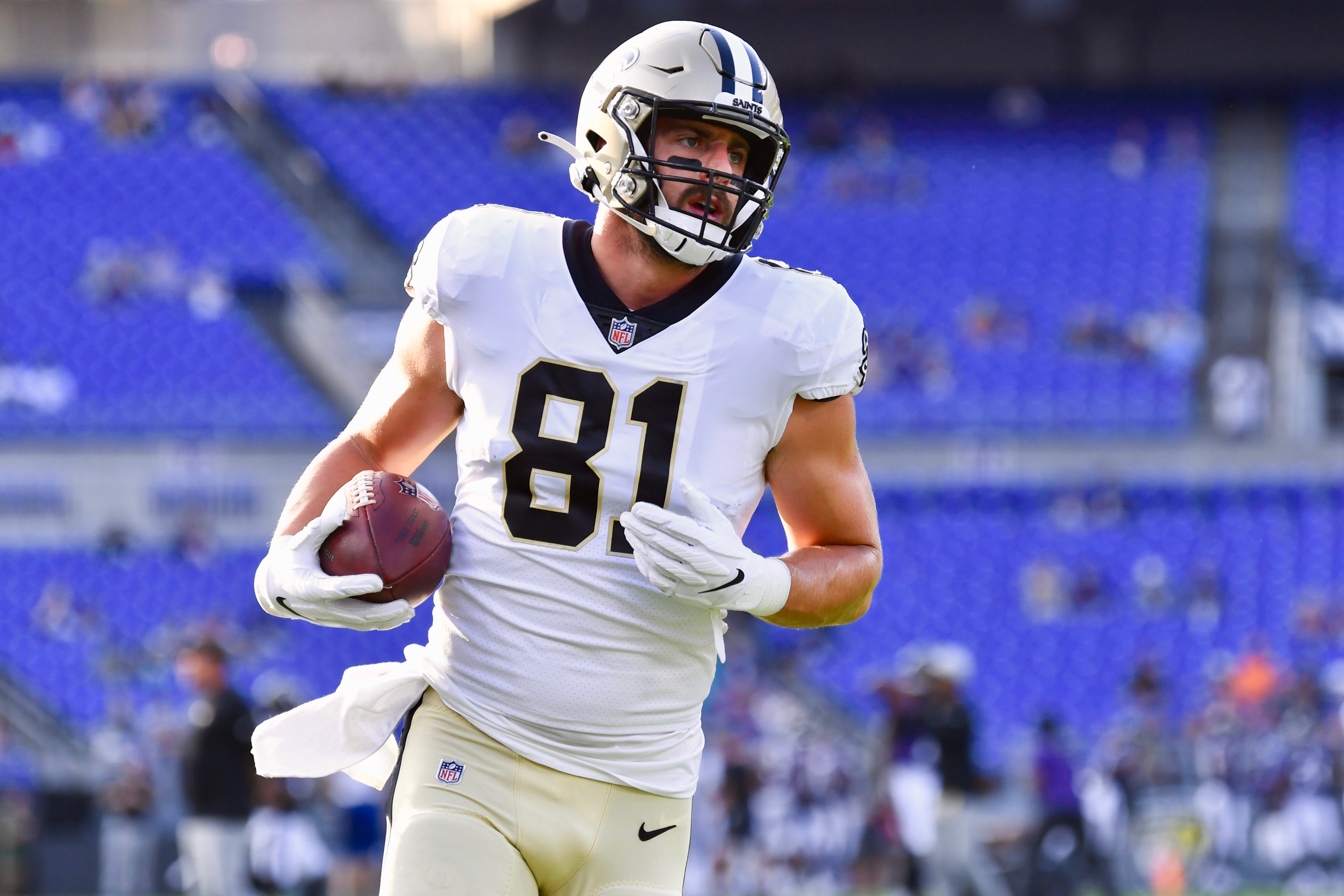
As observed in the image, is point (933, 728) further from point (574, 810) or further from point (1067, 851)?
point (574, 810)

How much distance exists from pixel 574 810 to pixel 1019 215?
12751 millimetres

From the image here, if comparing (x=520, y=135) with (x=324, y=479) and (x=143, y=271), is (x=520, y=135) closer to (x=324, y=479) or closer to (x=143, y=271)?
(x=143, y=271)

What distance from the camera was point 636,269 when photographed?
2.62 metres

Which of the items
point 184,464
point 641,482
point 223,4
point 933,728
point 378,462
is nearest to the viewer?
point 641,482

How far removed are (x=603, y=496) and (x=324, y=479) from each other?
20.2 inches

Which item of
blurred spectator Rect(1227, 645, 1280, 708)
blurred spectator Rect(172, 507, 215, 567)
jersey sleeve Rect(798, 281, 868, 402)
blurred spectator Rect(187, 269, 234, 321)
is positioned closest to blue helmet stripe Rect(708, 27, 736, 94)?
jersey sleeve Rect(798, 281, 868, 402)

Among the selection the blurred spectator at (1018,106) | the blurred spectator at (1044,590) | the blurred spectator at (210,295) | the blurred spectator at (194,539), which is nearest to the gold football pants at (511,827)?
the blurred spectator at (1044,590)

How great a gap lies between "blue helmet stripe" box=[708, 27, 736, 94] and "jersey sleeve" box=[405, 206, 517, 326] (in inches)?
15.8

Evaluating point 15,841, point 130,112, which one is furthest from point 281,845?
point 130,112

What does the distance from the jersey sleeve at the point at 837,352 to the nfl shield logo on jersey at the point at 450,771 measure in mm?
781

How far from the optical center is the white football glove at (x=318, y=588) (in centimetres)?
241

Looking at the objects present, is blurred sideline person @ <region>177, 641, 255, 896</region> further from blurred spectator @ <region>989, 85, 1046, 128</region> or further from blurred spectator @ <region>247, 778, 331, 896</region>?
blurred spectator @ <region>989, 85, 1046, 128</region>

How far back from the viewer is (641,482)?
8.16 feet

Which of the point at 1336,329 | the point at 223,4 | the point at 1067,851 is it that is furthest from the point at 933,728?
the point at 223,4
